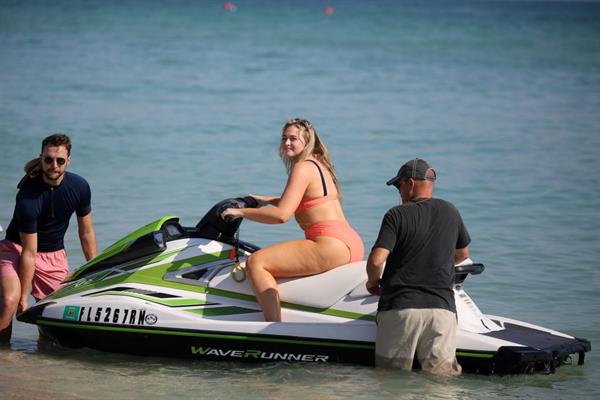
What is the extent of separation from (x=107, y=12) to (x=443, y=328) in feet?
189

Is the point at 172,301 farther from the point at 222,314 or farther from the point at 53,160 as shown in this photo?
the point at 53,160

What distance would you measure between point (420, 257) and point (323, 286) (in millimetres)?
728

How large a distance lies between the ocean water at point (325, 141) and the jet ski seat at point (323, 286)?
42 cm

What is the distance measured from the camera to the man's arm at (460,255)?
23.4 feet

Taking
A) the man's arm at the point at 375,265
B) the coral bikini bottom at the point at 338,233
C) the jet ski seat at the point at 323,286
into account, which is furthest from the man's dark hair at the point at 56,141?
the man's arm at the point at 375,265

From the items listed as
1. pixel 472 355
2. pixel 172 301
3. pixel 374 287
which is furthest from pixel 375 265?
pixel 172 301

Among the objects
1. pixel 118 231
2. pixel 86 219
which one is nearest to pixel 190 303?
pixel 86 219

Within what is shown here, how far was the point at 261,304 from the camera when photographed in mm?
7301

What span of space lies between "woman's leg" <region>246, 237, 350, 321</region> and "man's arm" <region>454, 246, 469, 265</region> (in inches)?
26.5

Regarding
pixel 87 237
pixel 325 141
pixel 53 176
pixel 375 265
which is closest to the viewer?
pixel 375 265

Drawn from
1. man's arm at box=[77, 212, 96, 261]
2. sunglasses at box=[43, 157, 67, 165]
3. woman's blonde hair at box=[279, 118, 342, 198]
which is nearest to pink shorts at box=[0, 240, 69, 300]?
man's arm at box=[77, 212, 96, 261]

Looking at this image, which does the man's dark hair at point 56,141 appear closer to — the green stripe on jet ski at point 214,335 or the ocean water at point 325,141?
the green stripe on jet ski at point 214,335

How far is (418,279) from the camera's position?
271 inches

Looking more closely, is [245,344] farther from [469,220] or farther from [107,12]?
[107,12]
